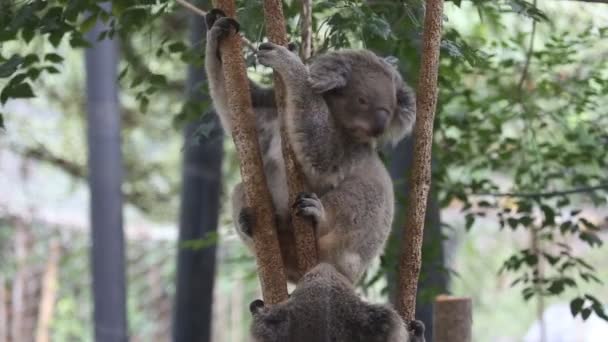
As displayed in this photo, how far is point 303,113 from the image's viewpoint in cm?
227

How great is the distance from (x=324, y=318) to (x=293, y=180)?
37cm

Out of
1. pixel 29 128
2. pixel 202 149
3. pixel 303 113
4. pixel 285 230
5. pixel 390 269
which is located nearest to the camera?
pixel 303 113

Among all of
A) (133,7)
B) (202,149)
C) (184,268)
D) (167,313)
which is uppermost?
(133,7)

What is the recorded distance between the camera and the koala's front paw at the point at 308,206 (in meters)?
2.04

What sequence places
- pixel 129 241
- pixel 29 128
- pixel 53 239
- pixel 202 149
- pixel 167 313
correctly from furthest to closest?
1. pixel 167 313
2. pixel 129 241
3. pixel 53 239
4. pixel 29 128
5. pixel 202 149

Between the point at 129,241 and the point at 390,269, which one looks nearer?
the point at 390,269

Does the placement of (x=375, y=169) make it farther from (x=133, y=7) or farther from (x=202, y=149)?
(x=202, y=149)

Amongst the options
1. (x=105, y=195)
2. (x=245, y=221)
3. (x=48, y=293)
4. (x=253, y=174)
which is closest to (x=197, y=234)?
(x=105, y=195)

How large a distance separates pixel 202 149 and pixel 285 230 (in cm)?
234

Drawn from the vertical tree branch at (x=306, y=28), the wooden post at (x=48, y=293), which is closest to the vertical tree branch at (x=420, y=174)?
the vertical tree branch at (x=306, y=28)

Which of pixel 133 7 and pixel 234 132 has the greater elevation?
pixel 133 7

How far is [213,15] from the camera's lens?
7.46 ft

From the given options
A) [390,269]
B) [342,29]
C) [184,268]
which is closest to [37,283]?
[184,268]

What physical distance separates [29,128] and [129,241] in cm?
180
